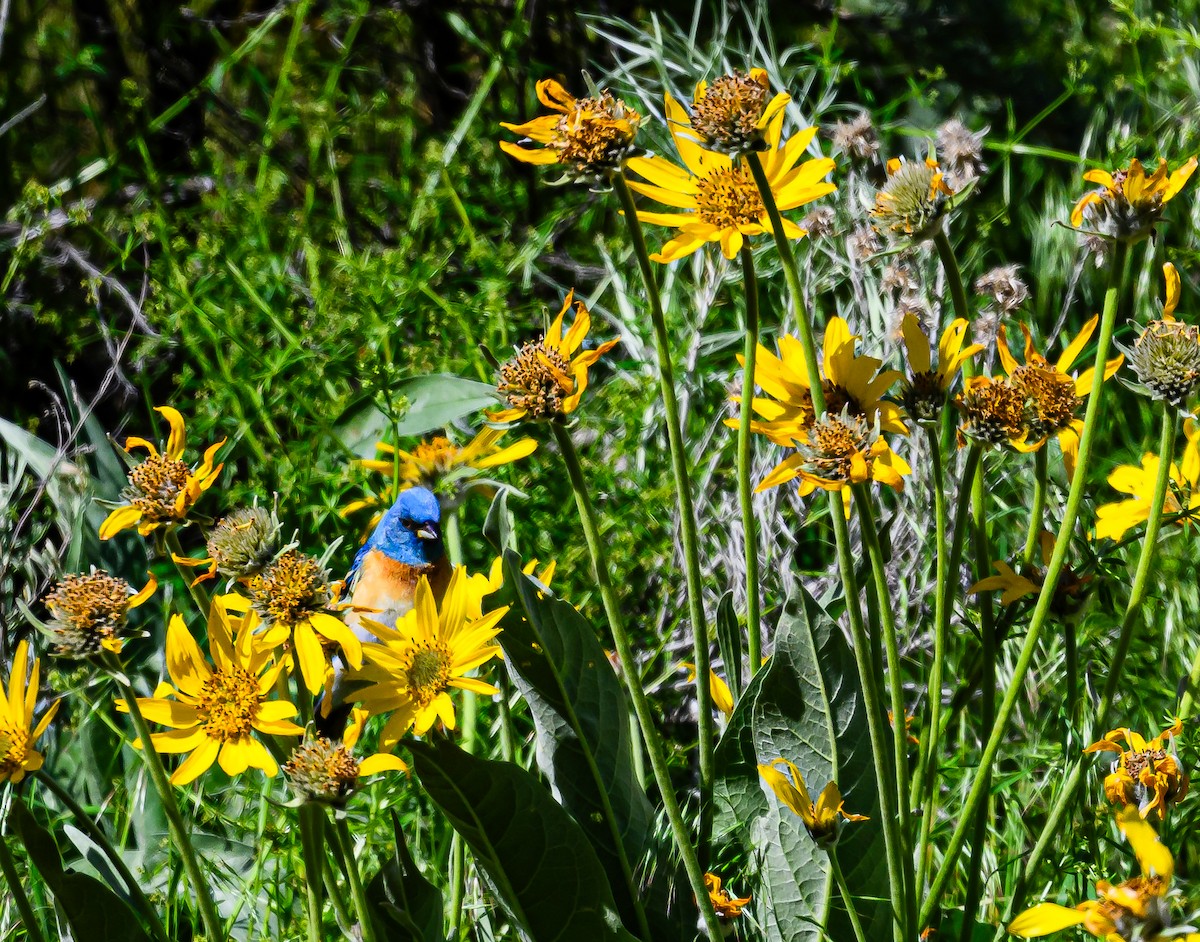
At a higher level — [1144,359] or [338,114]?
[1144,359]

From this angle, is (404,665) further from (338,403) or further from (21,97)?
(21,97)

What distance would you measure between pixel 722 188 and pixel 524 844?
0.63 m

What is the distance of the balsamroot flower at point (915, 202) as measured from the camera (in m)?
1.07

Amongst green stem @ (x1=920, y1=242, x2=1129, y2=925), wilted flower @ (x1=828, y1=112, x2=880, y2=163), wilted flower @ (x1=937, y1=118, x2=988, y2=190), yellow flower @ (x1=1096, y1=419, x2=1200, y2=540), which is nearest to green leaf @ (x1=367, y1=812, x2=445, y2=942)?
green stem @ (x1=920, y1=242, x2=1129, y2=925)

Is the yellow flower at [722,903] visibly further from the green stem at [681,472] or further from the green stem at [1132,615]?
the green stem at [1132,615]

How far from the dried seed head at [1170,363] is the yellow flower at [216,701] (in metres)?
0.73

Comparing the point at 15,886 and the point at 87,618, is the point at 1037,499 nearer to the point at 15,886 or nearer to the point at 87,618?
the point at 87,618

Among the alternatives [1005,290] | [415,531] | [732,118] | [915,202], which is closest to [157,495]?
[415,531]

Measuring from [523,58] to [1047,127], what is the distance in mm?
1307

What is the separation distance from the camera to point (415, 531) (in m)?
1.54

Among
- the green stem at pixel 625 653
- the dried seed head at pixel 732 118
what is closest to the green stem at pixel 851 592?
the dried seed head at pixel 732 118

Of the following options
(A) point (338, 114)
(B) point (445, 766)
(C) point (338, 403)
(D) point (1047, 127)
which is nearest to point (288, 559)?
(B) point (445, 766)

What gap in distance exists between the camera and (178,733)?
42.3 inches

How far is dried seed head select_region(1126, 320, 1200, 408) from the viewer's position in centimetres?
100
